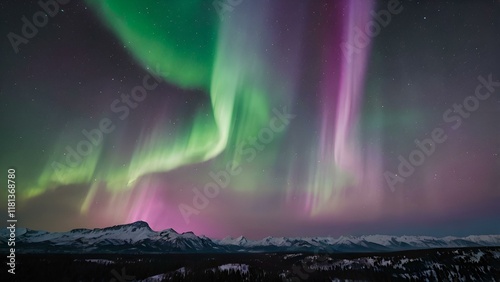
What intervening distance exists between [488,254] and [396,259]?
35597 millimetres

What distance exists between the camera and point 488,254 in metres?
126

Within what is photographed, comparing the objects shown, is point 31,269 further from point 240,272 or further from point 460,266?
point 460,266

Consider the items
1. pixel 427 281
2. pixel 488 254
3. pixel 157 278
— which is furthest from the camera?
pixel 488 254

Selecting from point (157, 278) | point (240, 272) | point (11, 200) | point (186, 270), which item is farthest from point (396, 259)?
point (11, 200)

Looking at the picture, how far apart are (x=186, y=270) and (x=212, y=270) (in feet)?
34.7

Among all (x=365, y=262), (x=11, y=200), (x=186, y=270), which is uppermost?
(x=365, y=262)

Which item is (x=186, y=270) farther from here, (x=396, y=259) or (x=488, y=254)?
(x=488, y=254)

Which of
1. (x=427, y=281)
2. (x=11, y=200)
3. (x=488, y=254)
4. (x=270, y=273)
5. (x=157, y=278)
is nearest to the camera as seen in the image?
(x=11, y=200)

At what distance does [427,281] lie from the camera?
111000 millimetres

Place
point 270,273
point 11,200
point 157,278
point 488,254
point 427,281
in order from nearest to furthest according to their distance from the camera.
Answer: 1. point 11,200
2. point 157,278
3. point 427,281
4. point 270,273
5. point 488,254

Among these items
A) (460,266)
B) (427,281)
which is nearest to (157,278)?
(427,281)

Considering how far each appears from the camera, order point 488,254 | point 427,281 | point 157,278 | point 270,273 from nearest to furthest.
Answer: point 157,278, point 427,281, point 270,273, point 488,254

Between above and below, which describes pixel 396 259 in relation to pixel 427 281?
above

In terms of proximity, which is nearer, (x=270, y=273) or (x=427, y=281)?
(x=427, y=281)
